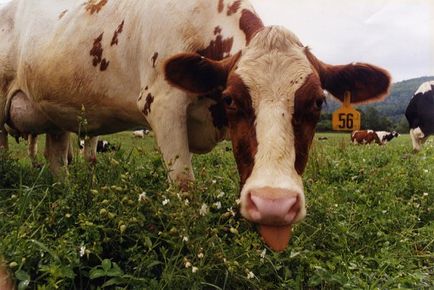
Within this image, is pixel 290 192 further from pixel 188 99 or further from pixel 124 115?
pixel 124 115

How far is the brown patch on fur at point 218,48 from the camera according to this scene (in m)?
3.98

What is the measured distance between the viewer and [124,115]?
491cm

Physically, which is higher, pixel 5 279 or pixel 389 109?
pixel 5 279

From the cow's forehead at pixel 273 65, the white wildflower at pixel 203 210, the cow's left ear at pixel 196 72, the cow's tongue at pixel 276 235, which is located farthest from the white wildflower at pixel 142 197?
the cow's left ear at pixel 196 72

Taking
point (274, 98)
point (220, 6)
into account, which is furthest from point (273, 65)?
point (220, 6)

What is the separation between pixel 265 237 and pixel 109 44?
8.89ft

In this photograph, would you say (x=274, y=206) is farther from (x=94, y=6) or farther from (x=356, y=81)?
(x=94, y=6)

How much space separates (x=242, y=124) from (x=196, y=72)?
2.43 feet

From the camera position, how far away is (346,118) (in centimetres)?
422

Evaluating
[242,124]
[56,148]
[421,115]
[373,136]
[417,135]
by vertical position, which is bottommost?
[373,136]

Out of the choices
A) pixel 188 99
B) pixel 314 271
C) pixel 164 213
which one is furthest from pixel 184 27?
pixel 314 271


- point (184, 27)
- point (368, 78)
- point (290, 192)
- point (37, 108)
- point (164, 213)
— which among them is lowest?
point (37, 108)

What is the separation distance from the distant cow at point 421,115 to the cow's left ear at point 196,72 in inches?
539

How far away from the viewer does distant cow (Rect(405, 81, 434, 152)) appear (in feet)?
53.5
